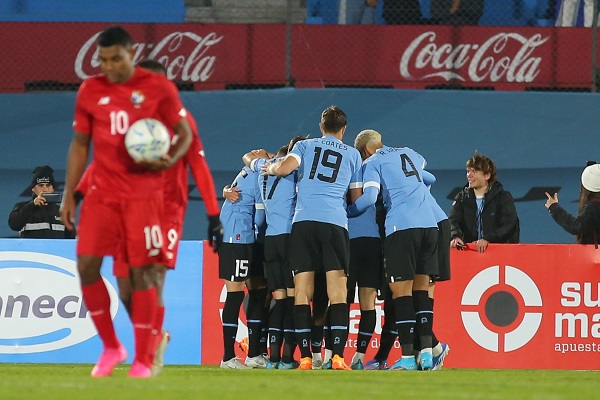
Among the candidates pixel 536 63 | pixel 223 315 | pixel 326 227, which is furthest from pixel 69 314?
pixel 536 63

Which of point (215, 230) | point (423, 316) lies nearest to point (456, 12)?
point (423, 316)

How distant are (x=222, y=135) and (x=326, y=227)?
5281 mm

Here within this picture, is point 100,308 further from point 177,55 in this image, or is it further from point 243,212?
point 177,55

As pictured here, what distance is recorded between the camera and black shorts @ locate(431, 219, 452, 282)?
1084cm

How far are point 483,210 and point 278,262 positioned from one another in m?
2.41

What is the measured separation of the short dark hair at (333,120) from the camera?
10.4 m

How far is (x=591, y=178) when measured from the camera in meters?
11.6

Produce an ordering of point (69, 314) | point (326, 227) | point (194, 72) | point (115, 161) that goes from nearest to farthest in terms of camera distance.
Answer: point (115, 161) → point (326, 227) → point (69, 314) → point (194, 72)

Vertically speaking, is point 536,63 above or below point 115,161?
above

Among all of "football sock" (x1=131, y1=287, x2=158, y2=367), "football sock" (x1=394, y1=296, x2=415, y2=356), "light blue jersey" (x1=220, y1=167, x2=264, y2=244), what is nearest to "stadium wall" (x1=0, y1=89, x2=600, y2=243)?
"light blue jersey" (x1=220, y1=167, x2=264, y2=244)

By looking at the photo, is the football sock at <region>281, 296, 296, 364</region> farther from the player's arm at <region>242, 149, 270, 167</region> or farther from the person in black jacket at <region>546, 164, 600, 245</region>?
the person in black jacket at <region>546, 164, 600, 245</region>

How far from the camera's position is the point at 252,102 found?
15031 millimetres

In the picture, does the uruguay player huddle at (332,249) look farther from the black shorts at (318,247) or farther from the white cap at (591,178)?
the white cap at (591,178)

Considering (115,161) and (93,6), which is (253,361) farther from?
(93,6)
